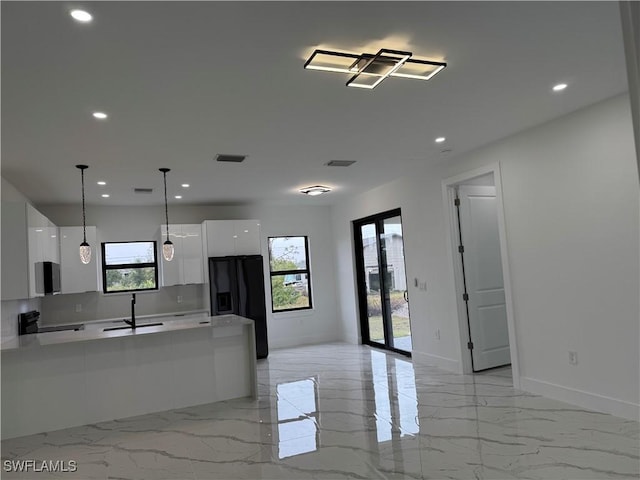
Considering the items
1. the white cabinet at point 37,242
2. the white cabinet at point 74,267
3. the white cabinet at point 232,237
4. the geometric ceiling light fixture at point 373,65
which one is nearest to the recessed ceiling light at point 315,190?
the white cabinet at point 232,237

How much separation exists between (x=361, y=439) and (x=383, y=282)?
4.00 meters

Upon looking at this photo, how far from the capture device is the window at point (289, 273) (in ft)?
27.1

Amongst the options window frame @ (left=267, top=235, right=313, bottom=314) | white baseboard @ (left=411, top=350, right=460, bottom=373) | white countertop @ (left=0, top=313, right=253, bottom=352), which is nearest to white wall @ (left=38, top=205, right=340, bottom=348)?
window frame @ (left=267, top=235, right=313, bottom=314)

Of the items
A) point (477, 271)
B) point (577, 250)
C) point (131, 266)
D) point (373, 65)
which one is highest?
point (373, 65)

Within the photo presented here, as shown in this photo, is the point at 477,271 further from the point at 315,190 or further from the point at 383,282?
the point at 315,190

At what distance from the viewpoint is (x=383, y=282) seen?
7.43 meters

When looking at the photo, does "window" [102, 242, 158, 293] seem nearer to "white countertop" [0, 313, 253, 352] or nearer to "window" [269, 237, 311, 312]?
"window" [269, 237, 311, 312]

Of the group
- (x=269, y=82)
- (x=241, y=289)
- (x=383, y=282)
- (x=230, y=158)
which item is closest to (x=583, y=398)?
(x=383, y=282)

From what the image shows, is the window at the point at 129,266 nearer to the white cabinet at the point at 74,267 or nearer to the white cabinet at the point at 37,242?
the white cabinet at the point at 74,267

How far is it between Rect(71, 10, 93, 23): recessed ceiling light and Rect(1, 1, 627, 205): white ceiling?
4 centimetres

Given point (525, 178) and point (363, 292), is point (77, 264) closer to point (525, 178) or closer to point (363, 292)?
point (363, 292)

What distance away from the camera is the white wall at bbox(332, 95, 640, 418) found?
3682mm

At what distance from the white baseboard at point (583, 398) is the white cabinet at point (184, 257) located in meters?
5.02

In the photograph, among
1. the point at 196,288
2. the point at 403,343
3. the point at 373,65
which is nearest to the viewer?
the point at 373,65
